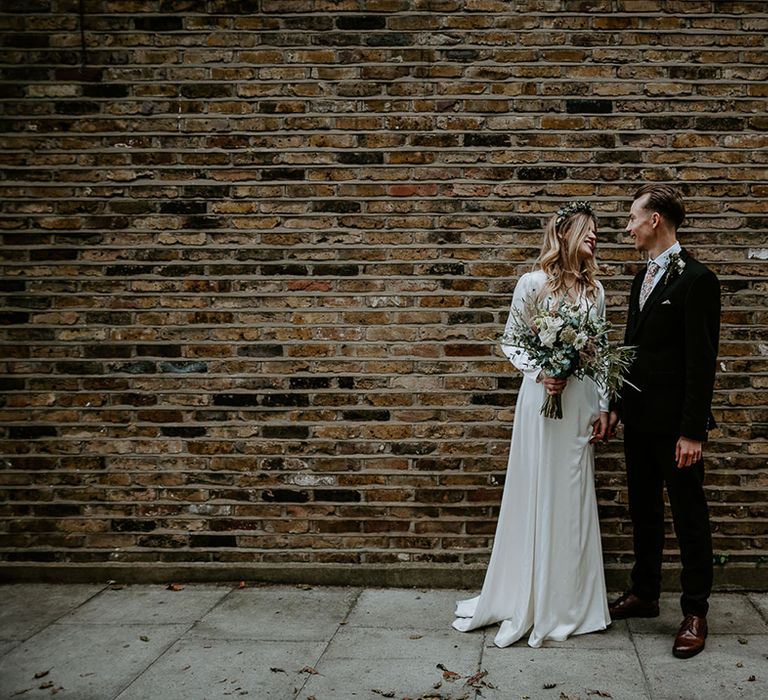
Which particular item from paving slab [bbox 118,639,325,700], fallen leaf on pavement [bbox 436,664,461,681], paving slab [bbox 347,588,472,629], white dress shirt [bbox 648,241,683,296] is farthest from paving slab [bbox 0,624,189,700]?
white dress shirt [bbox 648,241,683,296]

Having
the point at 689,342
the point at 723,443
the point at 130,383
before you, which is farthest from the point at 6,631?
the point at 723,443

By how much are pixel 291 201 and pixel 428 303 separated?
3.57ft

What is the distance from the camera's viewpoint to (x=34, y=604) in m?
4.45

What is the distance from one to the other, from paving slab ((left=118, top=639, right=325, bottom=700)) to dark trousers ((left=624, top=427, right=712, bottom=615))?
6.06 feet

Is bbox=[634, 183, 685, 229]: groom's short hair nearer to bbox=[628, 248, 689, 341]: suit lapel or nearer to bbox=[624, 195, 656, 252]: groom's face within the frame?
bbox=[624, 195, 656, 252]: groom's face

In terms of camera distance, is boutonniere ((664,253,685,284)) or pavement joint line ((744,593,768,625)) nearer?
boutonniere ((664,253,685,284))

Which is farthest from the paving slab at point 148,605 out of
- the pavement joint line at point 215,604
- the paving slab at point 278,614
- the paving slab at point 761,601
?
the paving slab at point 761,601

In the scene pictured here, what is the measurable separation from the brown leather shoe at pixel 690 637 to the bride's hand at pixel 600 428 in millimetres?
994

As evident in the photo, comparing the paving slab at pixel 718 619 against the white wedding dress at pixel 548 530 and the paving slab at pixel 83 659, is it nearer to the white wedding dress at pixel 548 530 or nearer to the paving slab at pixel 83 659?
the white wedding dress at pixel 548 530

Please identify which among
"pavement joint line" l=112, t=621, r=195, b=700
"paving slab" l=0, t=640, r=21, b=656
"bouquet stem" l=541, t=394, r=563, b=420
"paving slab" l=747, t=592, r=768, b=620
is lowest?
"paving slab" l=747, t=592, r=768, b=620

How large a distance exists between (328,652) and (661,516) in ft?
6.38

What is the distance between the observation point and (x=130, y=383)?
4.73 meters

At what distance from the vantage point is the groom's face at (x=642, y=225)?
A: 383 centimetres

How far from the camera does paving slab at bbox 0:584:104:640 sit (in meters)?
4.11
